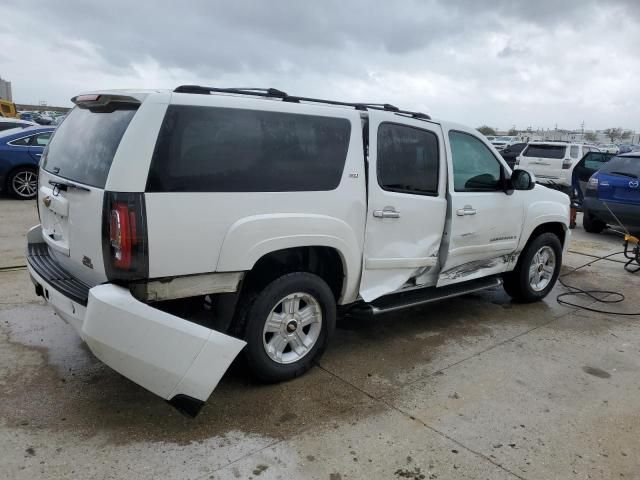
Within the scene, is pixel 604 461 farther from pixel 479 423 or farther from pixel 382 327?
pixel 382 327

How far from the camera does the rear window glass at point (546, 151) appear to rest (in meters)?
16.0

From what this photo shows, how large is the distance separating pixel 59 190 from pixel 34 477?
5.39 feet

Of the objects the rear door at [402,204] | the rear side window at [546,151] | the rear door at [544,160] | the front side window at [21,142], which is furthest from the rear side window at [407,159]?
the rear side window at [546,151]

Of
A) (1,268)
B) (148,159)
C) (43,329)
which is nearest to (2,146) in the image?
(1,268)

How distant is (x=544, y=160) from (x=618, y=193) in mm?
7844

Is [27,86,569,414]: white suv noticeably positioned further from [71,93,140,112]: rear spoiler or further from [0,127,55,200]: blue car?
[0,127,55,200]: blue car

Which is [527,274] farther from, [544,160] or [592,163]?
[544,160]

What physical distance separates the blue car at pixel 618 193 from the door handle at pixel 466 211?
467cm

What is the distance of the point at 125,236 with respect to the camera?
2777 millimetres

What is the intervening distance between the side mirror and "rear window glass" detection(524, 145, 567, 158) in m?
12.2

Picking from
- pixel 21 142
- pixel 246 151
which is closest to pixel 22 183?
pixel 21 142

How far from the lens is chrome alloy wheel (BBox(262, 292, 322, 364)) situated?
3488 mm

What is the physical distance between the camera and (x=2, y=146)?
10453mm

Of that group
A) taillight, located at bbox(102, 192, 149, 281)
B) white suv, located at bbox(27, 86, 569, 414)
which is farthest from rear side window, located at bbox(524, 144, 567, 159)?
taillight, located at bbox(102, 192, 149, 281)
